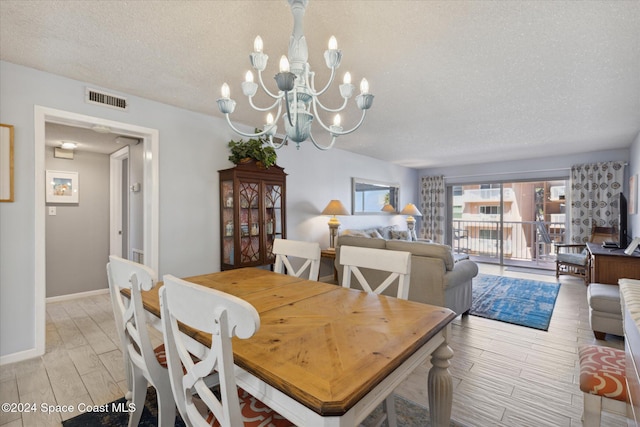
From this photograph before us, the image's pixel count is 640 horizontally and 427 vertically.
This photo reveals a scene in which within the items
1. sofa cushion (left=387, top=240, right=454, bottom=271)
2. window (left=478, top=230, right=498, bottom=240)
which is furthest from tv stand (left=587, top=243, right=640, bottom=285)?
window (left=478, top=230, right=498, bottom=240)

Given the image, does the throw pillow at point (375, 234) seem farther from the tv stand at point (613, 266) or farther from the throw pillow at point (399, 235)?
the tv stand at point (613, 266)

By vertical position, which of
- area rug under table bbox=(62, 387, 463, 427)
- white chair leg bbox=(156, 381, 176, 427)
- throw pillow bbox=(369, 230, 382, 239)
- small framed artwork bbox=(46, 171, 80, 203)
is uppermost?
small framed artwork bbox=(46, 171, 80, 203)

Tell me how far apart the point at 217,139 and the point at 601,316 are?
4.32m

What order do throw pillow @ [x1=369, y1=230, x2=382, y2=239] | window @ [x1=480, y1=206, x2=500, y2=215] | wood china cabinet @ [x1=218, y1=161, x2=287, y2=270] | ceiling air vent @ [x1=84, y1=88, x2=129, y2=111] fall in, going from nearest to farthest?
1. ceiling air vent @ [x1=84, y1=88, x2=129, y2=111]
2. wood china cabinet @ [x1=218, y1=161, x2=287, y2=270]
3. throw pillow @ [x1=369, y1=230, x2=382, y2=239]
4. window @ [x1=480, y1=206, x2=500, y2=215]

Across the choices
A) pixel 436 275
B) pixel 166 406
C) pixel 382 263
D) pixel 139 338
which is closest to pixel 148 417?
pixel 166 406

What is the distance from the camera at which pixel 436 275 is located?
9.46 feet

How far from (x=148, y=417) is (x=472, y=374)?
2171 mm

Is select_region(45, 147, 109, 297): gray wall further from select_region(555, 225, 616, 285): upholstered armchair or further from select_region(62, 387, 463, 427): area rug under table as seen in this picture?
select_region(555, 225, 616, 285): upholstered armchair

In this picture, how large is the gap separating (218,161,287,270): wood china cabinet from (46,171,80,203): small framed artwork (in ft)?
7.92

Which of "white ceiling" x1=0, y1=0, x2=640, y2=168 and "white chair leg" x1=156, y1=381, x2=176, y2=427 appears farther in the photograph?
"white ceiling" x1=0, y1=0, x2=640, y2=168

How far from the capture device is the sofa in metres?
2.87

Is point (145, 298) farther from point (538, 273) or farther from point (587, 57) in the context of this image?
point (538, 273)

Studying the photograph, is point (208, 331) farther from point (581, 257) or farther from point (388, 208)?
point (581, 257)

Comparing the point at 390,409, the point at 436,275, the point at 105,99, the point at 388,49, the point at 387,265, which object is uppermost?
the point at 388,49
